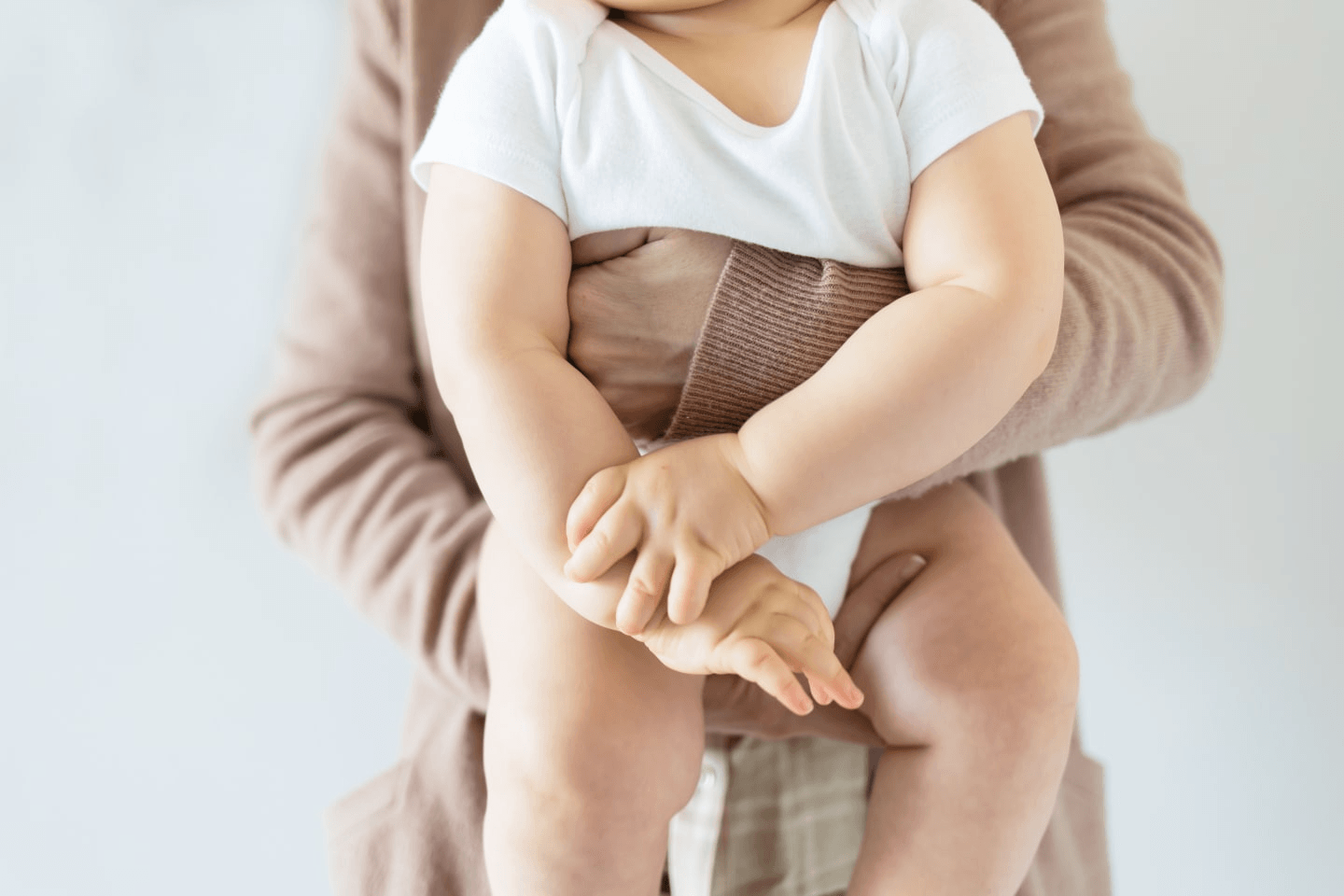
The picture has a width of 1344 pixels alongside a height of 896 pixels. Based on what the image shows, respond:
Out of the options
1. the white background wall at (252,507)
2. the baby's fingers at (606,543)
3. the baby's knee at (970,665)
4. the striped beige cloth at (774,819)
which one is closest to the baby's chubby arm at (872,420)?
the baby's fingers at (606,543)

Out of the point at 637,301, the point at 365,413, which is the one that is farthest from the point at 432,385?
the point at 637,301

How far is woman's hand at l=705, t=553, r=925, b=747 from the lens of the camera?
22.8 inches

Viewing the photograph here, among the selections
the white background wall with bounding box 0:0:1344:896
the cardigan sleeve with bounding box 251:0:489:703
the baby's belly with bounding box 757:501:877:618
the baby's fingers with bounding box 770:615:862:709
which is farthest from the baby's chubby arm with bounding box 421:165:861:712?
the white background wall with bounding box 0:0:1344:896

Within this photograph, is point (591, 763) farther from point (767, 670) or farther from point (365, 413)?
point (365, 413)

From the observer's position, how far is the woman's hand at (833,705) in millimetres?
578

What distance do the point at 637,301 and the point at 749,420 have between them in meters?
0.11

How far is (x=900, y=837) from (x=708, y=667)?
0.18 m

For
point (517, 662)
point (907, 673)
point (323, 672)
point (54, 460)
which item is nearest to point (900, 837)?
point (907, 673)

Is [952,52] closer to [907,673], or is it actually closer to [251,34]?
[907,673]

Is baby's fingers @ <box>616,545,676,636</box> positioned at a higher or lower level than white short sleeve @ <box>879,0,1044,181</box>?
lower

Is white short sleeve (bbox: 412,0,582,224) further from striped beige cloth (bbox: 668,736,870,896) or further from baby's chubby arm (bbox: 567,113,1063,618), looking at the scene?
striped beige cloth (bbox: 668,736,870,896)

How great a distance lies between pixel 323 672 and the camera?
3.65 feet

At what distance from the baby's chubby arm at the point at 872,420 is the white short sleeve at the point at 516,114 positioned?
0.52 feet

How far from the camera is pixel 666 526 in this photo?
0.43 m
